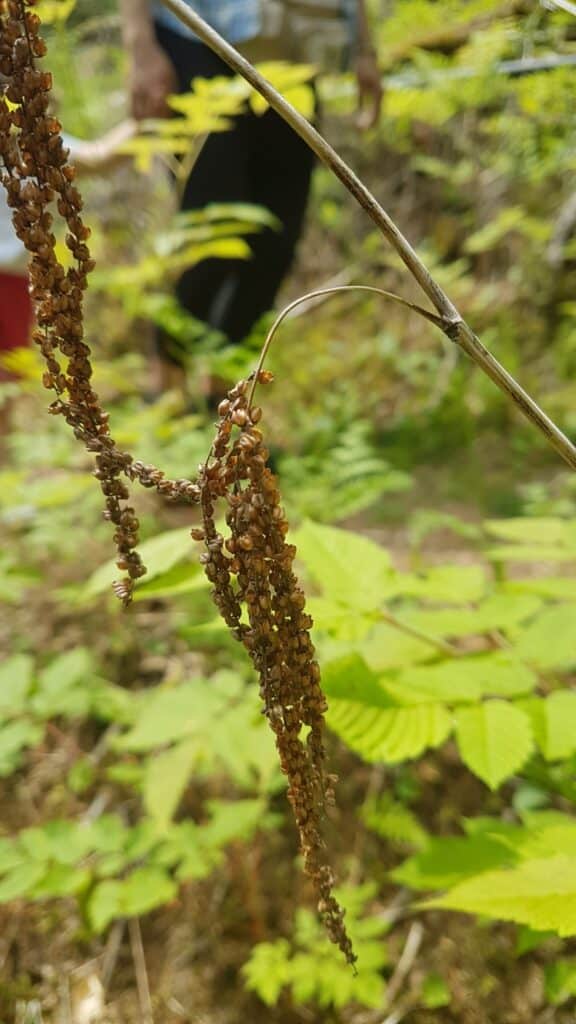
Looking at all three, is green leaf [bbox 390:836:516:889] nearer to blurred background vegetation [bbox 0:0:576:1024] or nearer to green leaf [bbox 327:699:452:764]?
blurred background vegetation [bbox 0:0:576:1024]

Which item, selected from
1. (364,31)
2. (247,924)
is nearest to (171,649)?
(247,924)

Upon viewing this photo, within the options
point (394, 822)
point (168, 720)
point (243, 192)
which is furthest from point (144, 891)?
point (243, 192)

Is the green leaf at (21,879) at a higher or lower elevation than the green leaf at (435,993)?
higher

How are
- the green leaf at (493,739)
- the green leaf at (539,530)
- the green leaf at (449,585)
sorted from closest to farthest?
the green leaf at (493,739), the green leaf at (449,585), the green leaf at (539,530)

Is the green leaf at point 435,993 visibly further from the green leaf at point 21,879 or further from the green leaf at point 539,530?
the green leaf at point 539,530

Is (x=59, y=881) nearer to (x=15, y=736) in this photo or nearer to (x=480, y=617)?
Answer: (x=15, y=736)

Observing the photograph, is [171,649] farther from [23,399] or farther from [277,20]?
[277,20]

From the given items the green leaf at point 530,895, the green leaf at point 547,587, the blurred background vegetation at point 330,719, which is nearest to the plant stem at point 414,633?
the blurred background vegetation at point 330,719
